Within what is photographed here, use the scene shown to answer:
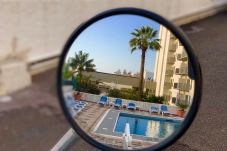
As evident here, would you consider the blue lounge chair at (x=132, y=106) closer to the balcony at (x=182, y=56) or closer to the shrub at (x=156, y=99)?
the shrub at (x=156, y=99)

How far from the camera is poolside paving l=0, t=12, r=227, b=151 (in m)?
3.42

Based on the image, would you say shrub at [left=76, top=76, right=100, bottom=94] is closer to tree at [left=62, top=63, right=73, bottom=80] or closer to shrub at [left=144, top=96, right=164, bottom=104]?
tree at [left=62, top=63, right=73, bottom=80]

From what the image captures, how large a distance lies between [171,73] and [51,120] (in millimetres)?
3169

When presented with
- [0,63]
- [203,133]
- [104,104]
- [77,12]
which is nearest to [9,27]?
[0,63]

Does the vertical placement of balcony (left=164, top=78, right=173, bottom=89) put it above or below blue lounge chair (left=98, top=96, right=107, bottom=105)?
above

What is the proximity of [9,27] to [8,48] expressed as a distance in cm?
35

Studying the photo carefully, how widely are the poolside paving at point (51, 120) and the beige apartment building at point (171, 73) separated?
1312mm

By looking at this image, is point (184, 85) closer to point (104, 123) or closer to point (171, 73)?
point (171, 73)

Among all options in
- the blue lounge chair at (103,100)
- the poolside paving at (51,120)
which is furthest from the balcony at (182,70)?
the poolside paving at (51,120)

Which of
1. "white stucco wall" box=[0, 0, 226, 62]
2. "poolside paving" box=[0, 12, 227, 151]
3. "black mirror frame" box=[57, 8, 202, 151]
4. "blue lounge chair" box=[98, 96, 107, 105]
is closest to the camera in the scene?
"black mirror frame" box=[57, 8, 202, 151]

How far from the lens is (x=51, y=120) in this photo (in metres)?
4.14

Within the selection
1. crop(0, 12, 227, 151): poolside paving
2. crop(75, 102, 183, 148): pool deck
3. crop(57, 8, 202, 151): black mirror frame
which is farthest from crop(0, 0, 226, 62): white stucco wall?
crop(57, 8, 202, 151): black mirror frame

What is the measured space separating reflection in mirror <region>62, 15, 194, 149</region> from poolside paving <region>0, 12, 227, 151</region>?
4.38ft

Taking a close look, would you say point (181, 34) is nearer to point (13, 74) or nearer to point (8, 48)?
point (13, 74)
